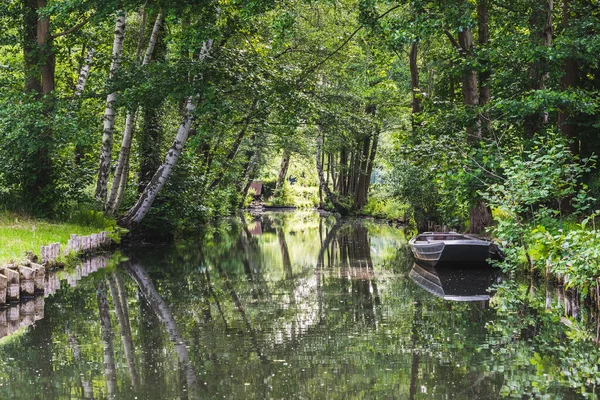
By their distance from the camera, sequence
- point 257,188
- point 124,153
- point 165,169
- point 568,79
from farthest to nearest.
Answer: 1. point 257,188
2. point 124,153
3. point 165,169
4. point 568,79

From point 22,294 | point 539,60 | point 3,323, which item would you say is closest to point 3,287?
point 22,294

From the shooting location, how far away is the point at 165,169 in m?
20.0

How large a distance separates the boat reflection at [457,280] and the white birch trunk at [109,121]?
9.41 m

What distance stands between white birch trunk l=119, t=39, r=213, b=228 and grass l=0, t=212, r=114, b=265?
43.1 inches

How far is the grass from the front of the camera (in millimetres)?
12655

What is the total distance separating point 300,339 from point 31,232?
948 centimetres

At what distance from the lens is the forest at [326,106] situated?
13.9 m

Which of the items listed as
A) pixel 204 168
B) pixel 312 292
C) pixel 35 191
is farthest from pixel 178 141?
pixel 312 292

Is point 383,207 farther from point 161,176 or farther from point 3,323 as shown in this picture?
point 3,323

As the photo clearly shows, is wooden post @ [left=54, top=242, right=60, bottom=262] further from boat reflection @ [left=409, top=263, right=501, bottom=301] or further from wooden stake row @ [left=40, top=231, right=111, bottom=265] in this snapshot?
boat reflection @ [left=409, top=263, right=501, bottom=301]

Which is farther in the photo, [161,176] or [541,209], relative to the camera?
[161,176]

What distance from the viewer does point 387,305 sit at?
11438 mm

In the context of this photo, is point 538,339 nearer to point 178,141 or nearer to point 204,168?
point 178,141

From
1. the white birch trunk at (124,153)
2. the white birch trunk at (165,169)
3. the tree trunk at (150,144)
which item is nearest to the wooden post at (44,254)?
the white birch trunk at (165,169)
